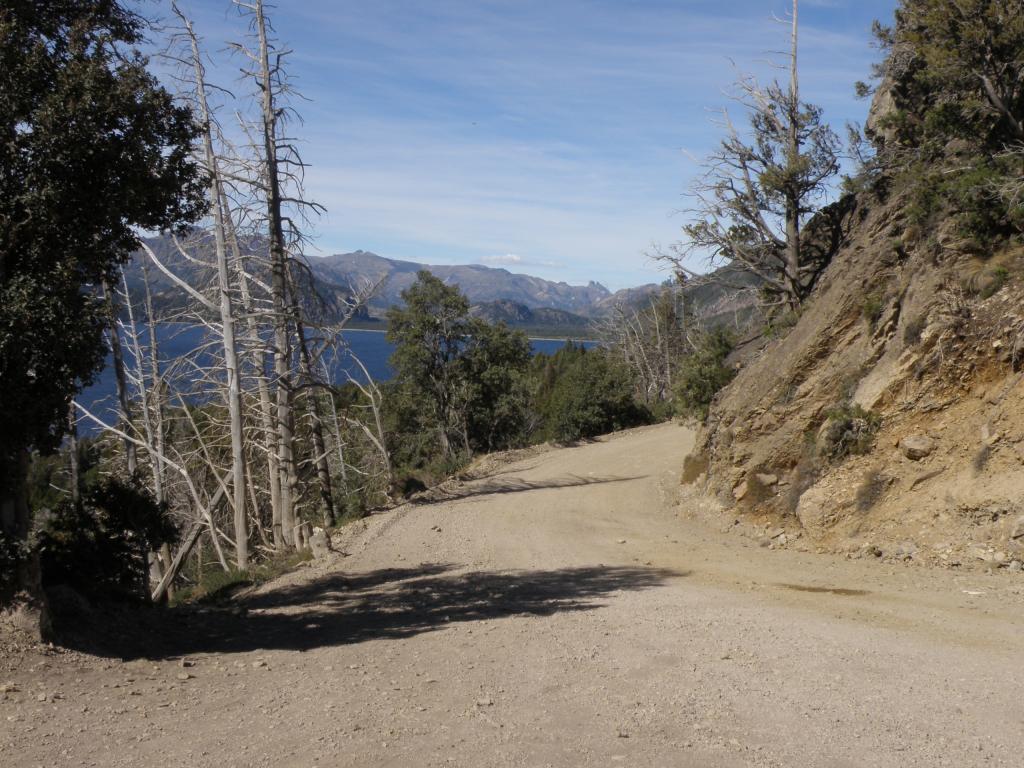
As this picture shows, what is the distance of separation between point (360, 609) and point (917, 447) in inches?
331

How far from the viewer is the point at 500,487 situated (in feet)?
72.1

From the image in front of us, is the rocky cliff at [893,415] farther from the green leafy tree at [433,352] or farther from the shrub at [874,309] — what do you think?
the green leafy tree at [433,352]

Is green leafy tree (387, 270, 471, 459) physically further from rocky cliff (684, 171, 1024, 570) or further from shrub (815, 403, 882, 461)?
shrub (815, 403, 882, 461)

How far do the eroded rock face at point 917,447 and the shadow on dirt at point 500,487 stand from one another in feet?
33.5

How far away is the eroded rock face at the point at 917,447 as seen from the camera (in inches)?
482

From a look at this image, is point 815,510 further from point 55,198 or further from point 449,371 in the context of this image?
point 449,371

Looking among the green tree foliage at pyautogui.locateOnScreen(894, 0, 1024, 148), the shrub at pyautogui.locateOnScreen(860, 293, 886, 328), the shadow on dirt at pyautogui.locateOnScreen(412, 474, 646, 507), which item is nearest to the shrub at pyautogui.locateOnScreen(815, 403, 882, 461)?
the shrub at pyautogui.locateOnScreen(860, 293, 886, 328)

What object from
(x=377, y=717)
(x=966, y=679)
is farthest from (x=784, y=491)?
(x=377, y=717)

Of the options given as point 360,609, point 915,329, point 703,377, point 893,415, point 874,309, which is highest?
point 874,309

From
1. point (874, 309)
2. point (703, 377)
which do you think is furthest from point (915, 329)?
point (703, 377)

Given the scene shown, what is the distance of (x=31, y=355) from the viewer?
22.5 feet

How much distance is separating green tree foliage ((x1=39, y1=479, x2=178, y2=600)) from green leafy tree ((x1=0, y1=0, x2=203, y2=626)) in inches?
76.6

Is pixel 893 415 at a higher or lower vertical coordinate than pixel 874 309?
lower

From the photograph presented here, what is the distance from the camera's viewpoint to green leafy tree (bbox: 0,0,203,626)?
6.89 meters
